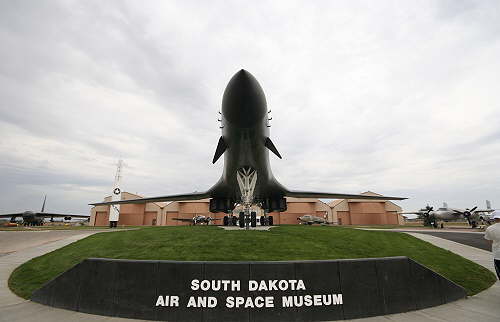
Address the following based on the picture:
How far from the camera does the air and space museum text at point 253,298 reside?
384 centimetres

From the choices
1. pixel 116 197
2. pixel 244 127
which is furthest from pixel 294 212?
pixel 244 127

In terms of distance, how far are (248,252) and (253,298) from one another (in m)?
2.41

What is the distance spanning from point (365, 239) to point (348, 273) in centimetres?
535

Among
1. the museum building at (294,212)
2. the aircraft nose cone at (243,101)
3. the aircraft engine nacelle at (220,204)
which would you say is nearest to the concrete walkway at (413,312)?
the aircraft nose cone at (243,101)

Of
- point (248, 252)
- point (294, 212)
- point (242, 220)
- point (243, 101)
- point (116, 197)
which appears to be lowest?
point (248, 252)

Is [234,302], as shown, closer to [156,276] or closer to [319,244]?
[156,276]

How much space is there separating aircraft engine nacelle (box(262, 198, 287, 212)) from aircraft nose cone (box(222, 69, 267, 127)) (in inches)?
384

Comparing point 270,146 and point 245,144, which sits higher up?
point 270,146

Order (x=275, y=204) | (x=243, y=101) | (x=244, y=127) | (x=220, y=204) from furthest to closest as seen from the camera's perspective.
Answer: (x=275, y=204), (x=220, y=204), (x=244, y=127), (x=243, y=101)

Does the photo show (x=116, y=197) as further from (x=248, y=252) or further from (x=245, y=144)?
(x=248, y=252)

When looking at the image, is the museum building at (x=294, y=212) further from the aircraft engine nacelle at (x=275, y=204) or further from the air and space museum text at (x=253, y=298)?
the air and space museum text at (x=253, y=298)

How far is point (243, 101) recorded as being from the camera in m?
7.38

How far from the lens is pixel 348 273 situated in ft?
13.6

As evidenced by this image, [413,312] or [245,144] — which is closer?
[413,312]
